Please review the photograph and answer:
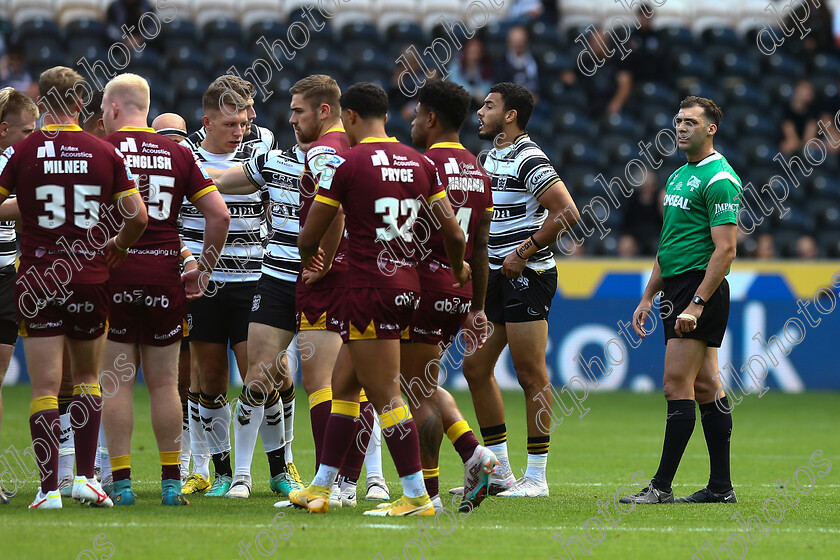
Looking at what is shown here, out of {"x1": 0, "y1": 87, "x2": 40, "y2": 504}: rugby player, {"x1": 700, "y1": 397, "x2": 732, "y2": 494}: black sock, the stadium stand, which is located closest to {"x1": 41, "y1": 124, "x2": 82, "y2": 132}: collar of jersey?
{"x1": 0, "y1": 87, "x2": 40, "y2": 504}: rugby player

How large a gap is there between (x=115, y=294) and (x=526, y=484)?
9.74 ft

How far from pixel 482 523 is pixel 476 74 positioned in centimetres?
1219

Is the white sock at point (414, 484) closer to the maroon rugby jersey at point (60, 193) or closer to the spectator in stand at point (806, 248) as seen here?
the maroon rugby jersey at point (60, 193)

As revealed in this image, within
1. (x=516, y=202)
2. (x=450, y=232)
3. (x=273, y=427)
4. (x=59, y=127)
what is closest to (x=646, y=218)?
(x=516, y=202)

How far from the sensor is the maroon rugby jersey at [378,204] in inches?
Answer: 242

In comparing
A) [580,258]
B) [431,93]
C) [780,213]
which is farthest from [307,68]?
[431,93]

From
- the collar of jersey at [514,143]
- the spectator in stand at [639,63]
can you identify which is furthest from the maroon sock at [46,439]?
the spectator in stand at [639,63]

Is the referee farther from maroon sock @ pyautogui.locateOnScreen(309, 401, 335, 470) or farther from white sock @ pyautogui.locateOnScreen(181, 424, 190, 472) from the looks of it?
white sock @ pyautogui.locateOnScreen(181, 424, 190, 472)

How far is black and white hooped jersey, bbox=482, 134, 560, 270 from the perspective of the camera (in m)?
7.95

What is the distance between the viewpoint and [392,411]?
610 centimetres

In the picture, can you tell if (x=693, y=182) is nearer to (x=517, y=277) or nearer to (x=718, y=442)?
(x=517, y=277)

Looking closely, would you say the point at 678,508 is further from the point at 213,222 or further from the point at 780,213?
the point at 780,213

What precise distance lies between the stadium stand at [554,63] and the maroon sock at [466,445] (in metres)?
10.3

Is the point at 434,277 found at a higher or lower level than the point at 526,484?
higher
